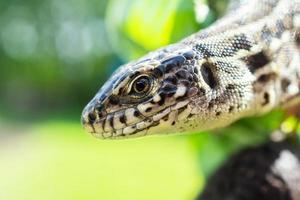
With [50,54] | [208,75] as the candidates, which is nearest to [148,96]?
[208,75]

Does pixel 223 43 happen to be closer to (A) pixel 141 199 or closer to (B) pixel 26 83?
(A) pixel 141 199

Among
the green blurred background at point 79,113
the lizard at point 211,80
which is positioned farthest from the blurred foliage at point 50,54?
the lizard at point 211,80

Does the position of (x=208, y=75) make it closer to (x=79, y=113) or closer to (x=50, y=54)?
(x=79, y=113)

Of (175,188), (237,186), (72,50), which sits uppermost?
(72,50)

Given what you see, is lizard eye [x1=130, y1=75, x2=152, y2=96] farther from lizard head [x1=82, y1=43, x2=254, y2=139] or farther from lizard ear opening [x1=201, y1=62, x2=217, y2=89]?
lizard ear opening [x1=201, y1=62, x2=217, y2=89]

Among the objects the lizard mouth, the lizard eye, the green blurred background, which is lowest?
the lizard mouth

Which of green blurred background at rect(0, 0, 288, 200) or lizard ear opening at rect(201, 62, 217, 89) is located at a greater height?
green blurred background at rect(0, 0, 288, 200)

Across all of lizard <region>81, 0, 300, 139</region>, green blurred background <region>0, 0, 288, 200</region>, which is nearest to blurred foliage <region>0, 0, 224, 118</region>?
green blurred background <region>0, 0, 288, 200</region>

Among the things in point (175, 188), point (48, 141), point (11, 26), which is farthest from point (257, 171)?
point (11, 26)
